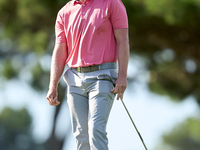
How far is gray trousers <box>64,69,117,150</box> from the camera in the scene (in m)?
3.53

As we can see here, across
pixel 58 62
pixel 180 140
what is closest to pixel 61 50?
pixel 58 62

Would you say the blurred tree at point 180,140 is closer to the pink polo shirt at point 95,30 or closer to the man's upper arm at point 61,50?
the man's upper arm at point 61,50

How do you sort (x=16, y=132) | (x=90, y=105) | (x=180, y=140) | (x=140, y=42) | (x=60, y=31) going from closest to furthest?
(x=90, y=105) < (x=60, y=31) < (x=140, y=42) < (x=16, y=132) < (x=180, y=140)

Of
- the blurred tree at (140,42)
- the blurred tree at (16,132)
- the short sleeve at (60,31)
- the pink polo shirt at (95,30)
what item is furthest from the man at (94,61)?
the blurred tree at (16,132)

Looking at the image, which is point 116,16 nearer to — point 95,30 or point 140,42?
point 95,30

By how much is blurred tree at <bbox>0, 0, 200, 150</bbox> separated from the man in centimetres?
692

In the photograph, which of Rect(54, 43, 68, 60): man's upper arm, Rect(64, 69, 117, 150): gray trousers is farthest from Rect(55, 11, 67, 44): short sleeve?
Rect(64, 69, 117, 150): gray trousers

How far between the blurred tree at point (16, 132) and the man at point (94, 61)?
65.2 ft

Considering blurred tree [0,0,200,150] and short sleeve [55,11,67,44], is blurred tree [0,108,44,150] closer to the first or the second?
blurred tree [0,0,200,150]

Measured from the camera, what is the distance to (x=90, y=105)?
3.63 metres

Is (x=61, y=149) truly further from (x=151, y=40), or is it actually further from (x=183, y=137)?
(x=183, y=137)

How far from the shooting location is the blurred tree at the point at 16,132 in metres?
24.3

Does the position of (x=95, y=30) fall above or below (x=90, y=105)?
above

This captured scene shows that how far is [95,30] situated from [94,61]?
23cm
